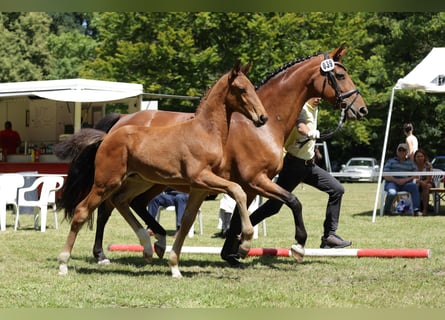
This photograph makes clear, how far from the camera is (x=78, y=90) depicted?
17172 mm

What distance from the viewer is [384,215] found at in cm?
1582

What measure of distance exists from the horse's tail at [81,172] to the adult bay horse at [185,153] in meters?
0.64

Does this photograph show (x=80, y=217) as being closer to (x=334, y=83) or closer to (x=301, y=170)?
(x=301, y=170)

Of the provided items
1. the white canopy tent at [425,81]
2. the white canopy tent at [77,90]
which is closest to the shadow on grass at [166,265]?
the white canopy tent at [425,81]

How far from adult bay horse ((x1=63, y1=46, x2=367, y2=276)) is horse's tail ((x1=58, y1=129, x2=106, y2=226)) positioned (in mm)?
510

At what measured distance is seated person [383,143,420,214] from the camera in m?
15.4

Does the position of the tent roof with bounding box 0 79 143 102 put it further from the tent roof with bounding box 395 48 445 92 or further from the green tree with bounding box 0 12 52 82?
the green tree with bounding box 0 12 52 82

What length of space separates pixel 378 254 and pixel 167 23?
26.4 meters

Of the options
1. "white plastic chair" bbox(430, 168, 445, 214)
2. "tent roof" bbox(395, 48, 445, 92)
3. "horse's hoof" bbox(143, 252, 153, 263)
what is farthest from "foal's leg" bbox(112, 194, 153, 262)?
"white plastic chair" bbox(430, 168, 445, 214)

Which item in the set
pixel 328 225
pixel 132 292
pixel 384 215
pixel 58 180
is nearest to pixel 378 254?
pixel 328 225

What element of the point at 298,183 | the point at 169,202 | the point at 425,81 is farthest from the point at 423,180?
the point at 298,183

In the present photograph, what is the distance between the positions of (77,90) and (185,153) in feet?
35.8

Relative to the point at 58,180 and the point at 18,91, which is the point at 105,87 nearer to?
the point at 18,91

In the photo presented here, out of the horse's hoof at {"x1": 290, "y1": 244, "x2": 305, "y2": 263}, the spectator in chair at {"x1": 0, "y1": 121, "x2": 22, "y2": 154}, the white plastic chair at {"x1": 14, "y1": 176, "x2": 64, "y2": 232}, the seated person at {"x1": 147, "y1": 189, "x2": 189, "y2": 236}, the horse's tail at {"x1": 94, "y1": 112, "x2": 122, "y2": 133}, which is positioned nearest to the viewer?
the horse's hoof at {"x1": 290, "y1": 244, "x2": 305, "y2": 263}
